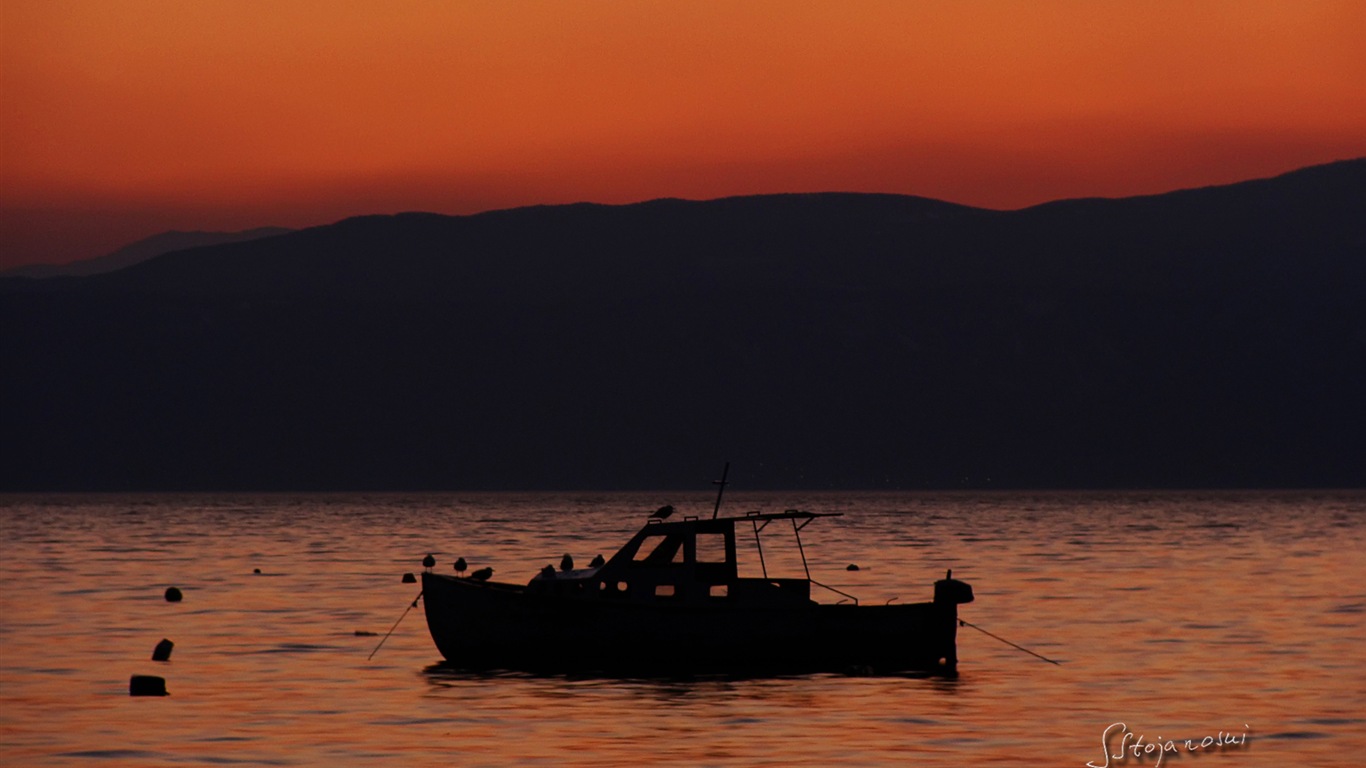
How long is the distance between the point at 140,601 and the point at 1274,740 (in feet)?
167

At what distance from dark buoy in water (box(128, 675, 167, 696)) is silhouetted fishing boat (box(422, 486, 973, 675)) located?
6.79 meters

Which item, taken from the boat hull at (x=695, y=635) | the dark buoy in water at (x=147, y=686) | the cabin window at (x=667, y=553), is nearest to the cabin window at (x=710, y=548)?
the cabin window at (x=667, y=553)

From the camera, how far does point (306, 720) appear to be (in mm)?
42656

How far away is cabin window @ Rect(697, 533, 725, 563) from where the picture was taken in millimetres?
49812

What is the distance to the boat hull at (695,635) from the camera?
162ft

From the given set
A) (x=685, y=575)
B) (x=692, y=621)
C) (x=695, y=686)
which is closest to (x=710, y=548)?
(x=685, y=575)

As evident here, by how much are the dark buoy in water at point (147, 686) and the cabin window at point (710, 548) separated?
41.3 feet

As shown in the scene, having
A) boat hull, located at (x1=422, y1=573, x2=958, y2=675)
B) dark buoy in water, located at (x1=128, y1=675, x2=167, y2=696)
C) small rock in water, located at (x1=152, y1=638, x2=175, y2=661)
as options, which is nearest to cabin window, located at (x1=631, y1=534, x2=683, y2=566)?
boat hull, located at (x1=422, y1=573, x2=958, y2=675)

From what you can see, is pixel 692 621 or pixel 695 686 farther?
pixel 692 621

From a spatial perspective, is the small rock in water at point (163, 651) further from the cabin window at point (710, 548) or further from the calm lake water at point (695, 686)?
the cabin window at point (710, 548)

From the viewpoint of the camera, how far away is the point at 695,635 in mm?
49500

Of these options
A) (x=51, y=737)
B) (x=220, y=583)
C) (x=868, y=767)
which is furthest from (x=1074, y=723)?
(x=220, y=583)

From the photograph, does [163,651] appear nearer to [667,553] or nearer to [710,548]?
[667,553]

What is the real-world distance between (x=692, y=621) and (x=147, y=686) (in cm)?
1247
